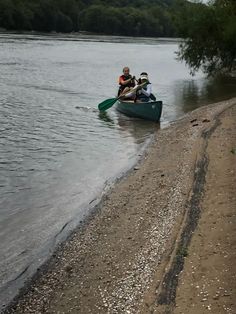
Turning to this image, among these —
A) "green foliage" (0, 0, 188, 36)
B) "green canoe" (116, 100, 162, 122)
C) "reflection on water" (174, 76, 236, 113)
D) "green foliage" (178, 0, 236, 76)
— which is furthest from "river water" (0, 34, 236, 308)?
"green foliage" (0, 0, 188, 36)

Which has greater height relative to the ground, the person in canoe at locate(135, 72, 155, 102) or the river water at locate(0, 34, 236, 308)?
the person in canoe at locate(135, 72, 155, 102)

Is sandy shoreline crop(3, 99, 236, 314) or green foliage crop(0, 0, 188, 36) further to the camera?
green foliage crop(0, 0, 188, 36)

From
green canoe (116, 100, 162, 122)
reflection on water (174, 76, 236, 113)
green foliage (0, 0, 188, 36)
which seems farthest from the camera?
green foliage (0, 0, 188, 36)

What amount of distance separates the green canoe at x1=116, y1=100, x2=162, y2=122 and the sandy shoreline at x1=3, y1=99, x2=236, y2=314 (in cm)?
672

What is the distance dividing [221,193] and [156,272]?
9.30 feet

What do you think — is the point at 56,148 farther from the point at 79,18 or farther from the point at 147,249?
the point at 79,18

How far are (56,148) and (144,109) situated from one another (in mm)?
5351

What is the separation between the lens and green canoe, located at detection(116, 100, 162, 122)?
18172 mm

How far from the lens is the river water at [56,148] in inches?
319

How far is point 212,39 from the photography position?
32.5 metres

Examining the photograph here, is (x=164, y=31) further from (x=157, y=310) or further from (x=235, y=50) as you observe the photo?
(x=157, y=310)

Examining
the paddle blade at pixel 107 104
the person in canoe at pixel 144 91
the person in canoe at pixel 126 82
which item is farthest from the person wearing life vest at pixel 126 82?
the person in canoe at pixel 144 91

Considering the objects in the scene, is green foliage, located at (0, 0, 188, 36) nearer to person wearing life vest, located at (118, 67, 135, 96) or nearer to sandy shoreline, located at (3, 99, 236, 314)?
person wearing life vest, located at (118, 67, 135, 96)

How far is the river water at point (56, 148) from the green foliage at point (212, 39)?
130 cm
